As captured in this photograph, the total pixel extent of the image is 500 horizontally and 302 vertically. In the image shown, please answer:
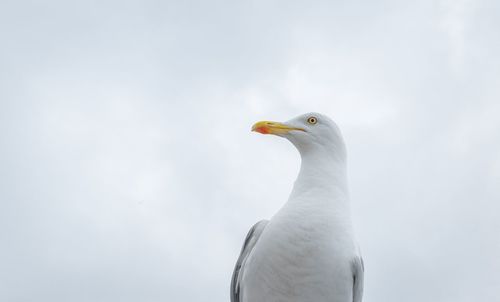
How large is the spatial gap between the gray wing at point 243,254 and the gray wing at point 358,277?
3.98 feet

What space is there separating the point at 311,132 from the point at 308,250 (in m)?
1.78

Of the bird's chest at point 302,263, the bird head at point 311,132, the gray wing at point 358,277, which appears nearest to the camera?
the bird's chest at point 302,263

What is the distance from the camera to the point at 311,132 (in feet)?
24.3

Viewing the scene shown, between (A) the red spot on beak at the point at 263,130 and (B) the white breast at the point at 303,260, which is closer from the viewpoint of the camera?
(B) the white breast at the point at 303,260

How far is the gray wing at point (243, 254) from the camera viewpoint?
23.1ft

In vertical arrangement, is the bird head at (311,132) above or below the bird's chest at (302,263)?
above

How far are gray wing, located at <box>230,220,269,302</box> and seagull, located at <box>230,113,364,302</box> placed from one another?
1cm

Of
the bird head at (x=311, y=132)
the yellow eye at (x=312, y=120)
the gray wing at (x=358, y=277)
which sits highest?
the yellow eye at (x=312, y=120)

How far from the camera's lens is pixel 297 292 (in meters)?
6.12

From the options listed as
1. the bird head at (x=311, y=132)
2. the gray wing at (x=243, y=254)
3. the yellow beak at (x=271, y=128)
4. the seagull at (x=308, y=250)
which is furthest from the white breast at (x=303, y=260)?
the yellow beak at (x=271, y=128)

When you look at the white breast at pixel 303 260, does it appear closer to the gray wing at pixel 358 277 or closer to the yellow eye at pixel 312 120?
the gray wing at pixel 358 277

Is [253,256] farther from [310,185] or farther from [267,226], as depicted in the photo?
[310,185]

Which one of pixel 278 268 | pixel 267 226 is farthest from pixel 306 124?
pixel 278 268

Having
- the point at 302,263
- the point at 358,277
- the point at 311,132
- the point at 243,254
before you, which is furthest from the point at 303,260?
the point at 311,132
